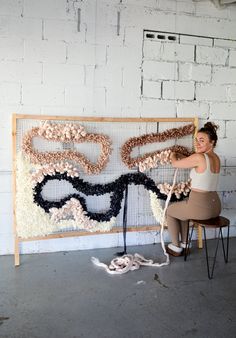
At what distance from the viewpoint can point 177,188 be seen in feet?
11.3

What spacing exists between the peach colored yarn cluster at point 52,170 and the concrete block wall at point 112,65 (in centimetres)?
27

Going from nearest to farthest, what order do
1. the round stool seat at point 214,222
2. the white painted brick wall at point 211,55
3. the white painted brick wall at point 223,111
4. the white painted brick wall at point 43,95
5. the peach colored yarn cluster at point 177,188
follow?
the round stool seat at point 214,222 → the white painted brick wall at point 43,95 → the peach colored yarn cluster at point 177,188 → the white painted brick wall at point 211,55 → the white painted brick wall at point 223,111

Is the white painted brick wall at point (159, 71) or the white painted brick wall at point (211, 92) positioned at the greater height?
the white painted brick wall at point (159, 71)

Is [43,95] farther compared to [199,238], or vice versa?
[199,238]

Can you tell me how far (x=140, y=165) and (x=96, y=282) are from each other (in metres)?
1.21

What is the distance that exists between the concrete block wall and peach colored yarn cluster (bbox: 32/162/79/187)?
27 cm

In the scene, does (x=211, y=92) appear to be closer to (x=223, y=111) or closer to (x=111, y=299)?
(x=223, y=111)

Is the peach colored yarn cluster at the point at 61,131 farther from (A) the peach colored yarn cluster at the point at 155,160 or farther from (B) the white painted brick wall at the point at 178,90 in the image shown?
(B) the white painted brick wall at the point at 178,90

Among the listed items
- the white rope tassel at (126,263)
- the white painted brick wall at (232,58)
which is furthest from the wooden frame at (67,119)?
the white painted brick wall at (232,58)

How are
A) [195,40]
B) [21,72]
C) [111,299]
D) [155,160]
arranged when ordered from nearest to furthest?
[111,299] < [21,72] < [155,160] < [195,40]

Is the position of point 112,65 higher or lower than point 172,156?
higher

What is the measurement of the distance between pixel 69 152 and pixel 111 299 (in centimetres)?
137

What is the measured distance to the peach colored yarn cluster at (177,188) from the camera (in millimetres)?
3414

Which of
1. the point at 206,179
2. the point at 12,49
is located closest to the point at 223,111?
the point at 206,179
